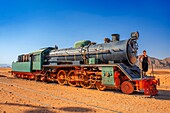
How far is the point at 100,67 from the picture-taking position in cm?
1166

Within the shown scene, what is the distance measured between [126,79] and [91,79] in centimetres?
262

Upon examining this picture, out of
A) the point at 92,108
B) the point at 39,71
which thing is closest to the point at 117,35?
the point at 92,108

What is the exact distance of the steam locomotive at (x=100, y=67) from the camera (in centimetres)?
1016

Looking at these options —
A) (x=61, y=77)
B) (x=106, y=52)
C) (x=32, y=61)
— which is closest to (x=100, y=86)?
(x=106, y=52)

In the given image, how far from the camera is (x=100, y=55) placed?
1228cm

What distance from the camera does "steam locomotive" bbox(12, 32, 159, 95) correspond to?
10.2 m

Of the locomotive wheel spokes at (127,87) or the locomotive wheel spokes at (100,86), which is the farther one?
the locomotive wheel spokes at (100,86)

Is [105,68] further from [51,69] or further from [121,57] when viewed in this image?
[51,69]

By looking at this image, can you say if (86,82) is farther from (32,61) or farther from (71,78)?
(32,61)

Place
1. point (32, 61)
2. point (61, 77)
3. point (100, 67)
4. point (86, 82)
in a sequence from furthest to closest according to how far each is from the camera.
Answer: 1. point (32, 61)
2. point (61, 77)
3. point (86, 82)
4. point (100, 67)

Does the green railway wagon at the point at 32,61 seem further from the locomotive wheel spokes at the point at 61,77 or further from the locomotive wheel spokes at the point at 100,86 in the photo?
the locomotive wheel spokes at the point at 100,86

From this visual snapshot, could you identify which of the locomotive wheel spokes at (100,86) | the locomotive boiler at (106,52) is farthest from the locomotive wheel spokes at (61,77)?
the locomotive wheel spokes at (100,86)

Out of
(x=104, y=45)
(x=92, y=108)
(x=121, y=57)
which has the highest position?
(x=104, y=45)

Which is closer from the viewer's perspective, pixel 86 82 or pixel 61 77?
pixel 86 82
